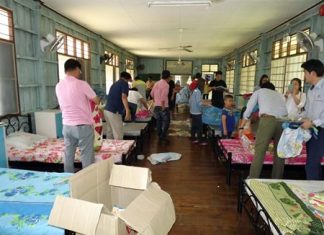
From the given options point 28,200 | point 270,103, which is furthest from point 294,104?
point 28,200

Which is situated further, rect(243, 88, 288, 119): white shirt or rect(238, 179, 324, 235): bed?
rect(243, 88, 288, 119): white shirt

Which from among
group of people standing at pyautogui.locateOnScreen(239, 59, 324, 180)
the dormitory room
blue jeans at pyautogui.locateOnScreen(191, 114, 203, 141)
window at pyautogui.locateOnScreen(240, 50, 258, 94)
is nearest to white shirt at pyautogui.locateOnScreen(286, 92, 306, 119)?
the dormitory room

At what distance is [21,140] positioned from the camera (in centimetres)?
331

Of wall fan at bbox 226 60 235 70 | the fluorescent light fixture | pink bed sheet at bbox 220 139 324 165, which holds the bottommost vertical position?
pink bed sheet at bbox 220 139 324 165

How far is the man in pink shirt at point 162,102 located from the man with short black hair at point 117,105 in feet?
4.21

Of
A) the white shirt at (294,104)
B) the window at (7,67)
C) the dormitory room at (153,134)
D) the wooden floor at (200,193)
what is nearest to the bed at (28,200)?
the dormitory room at (153,134)

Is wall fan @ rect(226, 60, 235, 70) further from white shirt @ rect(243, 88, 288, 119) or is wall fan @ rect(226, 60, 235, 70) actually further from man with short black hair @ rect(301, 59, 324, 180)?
man with short black hair @ rect(301, 59, 324, 180)

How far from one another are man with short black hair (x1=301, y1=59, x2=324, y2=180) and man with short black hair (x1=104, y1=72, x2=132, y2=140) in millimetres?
2379

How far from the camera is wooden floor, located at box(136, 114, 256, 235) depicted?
226cm

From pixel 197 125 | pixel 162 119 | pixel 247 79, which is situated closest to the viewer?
pixel 197 125

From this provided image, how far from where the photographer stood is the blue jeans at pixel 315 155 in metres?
2.42

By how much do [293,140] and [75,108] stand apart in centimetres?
214

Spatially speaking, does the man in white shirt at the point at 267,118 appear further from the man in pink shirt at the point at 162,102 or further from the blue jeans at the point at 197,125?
the man in pink shirt at the point at 162,102

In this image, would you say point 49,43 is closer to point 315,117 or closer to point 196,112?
point 196,112
